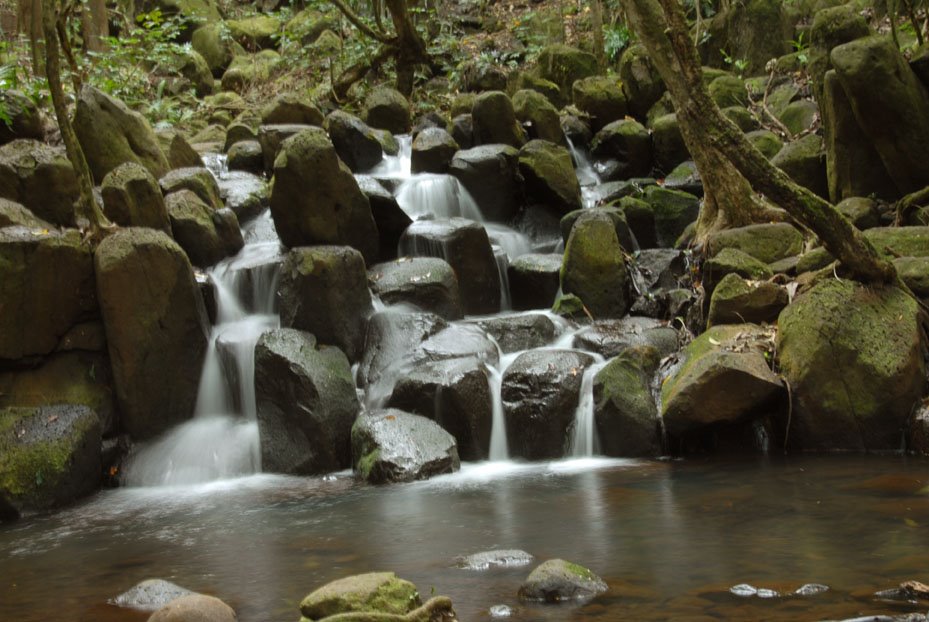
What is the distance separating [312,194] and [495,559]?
19.3ft

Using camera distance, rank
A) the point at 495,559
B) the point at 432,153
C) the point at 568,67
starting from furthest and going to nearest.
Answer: the point at 568,67 < the point at 432,153 < the point at 495,559

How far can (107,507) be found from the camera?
746 cm

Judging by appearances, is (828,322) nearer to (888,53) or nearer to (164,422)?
(888,53)

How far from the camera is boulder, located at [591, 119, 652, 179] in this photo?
15078 millimetres

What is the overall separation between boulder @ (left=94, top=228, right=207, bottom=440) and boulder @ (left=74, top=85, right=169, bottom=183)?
9.45 ft

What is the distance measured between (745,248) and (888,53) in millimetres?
2364

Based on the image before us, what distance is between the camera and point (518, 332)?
9727 mm

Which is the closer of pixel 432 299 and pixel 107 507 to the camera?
pixel 107 507

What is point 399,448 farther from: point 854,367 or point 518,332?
point 854,367

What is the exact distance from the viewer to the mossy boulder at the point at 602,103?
16359 mm

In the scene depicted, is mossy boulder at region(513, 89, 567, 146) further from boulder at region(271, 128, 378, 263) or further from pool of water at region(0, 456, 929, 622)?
pool of water at region(0, 456, 929, 622)

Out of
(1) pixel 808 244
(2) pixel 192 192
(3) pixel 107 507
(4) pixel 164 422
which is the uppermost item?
(2) pixel 192 192

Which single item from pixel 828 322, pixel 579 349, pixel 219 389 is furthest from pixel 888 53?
pixel 219 389

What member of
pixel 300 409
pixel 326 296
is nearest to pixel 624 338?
pixel 326 296
